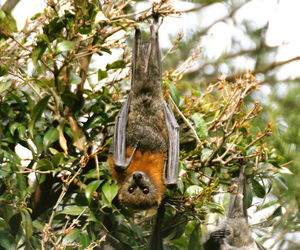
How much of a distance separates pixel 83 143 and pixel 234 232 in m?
2.17

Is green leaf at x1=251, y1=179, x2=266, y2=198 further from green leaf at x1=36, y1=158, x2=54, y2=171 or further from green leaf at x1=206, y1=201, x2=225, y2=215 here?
green leaf at x1=36, y1=158, x2=54, y2=171

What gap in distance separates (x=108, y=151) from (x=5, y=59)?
5.03ft

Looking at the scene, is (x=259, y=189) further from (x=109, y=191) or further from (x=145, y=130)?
(x=109, y=191)

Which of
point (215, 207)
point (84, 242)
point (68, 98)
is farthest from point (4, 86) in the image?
point (215, 207)

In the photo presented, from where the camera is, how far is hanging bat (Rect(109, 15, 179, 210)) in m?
3.48

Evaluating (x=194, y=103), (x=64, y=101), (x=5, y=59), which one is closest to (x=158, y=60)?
(x=194, y=103)

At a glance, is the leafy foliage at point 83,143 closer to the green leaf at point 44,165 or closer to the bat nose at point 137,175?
the green leaf at point 44,165

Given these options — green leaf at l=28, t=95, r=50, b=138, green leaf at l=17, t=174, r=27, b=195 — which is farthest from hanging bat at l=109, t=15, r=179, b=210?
green leaf at l=17, t=174, r=27, b=195

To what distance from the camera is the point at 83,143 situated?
3449 mm

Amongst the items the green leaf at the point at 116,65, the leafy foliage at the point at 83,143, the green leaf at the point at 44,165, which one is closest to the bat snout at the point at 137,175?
the leafy foliage at the point at 83,143

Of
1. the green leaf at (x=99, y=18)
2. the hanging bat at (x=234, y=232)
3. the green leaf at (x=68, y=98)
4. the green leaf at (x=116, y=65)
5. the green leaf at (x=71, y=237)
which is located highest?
the green leaf at (x=99, y=18)

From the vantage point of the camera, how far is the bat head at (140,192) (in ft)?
11.2

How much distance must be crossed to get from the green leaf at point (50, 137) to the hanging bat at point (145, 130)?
60 centimetres

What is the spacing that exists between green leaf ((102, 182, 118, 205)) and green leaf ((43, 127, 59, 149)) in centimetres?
69
